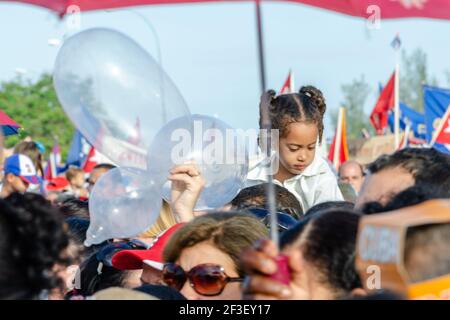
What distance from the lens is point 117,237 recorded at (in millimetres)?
4059

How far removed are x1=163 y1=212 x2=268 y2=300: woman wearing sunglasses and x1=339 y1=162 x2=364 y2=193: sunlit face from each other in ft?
22.5

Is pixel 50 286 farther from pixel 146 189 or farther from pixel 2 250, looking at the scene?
pixel 146 189

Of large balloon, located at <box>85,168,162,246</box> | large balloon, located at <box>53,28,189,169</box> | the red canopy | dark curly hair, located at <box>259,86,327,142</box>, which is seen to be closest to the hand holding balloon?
large balloon, located at <box>85,168,162,246</box>

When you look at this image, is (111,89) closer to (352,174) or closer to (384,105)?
(352,174)

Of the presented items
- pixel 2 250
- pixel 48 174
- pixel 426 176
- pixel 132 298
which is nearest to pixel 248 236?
pixel 426 176

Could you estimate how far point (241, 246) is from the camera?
3061 mm

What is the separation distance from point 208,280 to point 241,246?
232mm

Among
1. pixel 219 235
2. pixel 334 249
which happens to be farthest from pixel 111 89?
pixel 334 249

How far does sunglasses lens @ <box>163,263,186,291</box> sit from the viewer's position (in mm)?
2871

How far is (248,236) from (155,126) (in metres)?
1.24

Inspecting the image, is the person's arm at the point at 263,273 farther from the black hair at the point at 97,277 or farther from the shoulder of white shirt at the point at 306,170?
the shoulder of white shirt at the point at 306,170

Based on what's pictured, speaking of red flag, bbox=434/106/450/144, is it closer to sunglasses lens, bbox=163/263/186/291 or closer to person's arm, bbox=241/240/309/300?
sunglasses lens, bbox=163/263/186/291

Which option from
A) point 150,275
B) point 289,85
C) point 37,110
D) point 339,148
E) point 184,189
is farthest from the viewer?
point 37,110

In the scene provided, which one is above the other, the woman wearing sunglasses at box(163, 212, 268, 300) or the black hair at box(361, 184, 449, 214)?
the black hair at box(361, 184, 449, 214)
